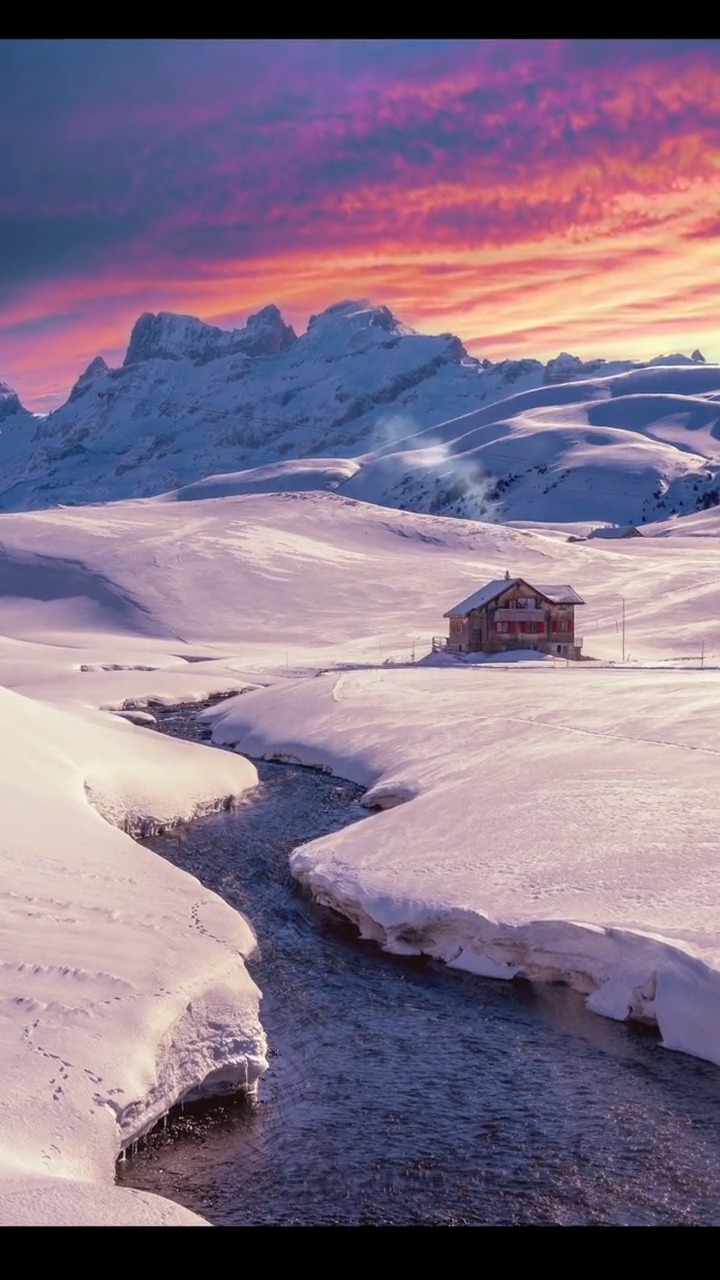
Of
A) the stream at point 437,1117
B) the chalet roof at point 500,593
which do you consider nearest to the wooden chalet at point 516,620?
the chalet roof at point 500,593

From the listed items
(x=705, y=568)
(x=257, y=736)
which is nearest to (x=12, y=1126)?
(x=257, y=736)

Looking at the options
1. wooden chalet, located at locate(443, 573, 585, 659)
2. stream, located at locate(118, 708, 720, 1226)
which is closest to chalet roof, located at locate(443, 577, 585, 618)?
wooden chalet, located at locate(443, 573, 585, 659)

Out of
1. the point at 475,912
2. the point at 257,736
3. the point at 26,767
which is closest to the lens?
the point at 475,912

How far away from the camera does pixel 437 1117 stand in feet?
61.8

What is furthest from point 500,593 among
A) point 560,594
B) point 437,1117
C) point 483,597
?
point 437,1117

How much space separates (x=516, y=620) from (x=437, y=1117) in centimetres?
7175

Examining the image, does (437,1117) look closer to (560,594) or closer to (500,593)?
(500,593)

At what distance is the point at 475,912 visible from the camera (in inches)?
1025

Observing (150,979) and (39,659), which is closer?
(150,979)

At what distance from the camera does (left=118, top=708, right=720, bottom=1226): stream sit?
16125 millimetres

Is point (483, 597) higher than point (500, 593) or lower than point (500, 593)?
lower

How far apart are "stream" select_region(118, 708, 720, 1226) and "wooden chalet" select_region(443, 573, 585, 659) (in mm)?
62938
